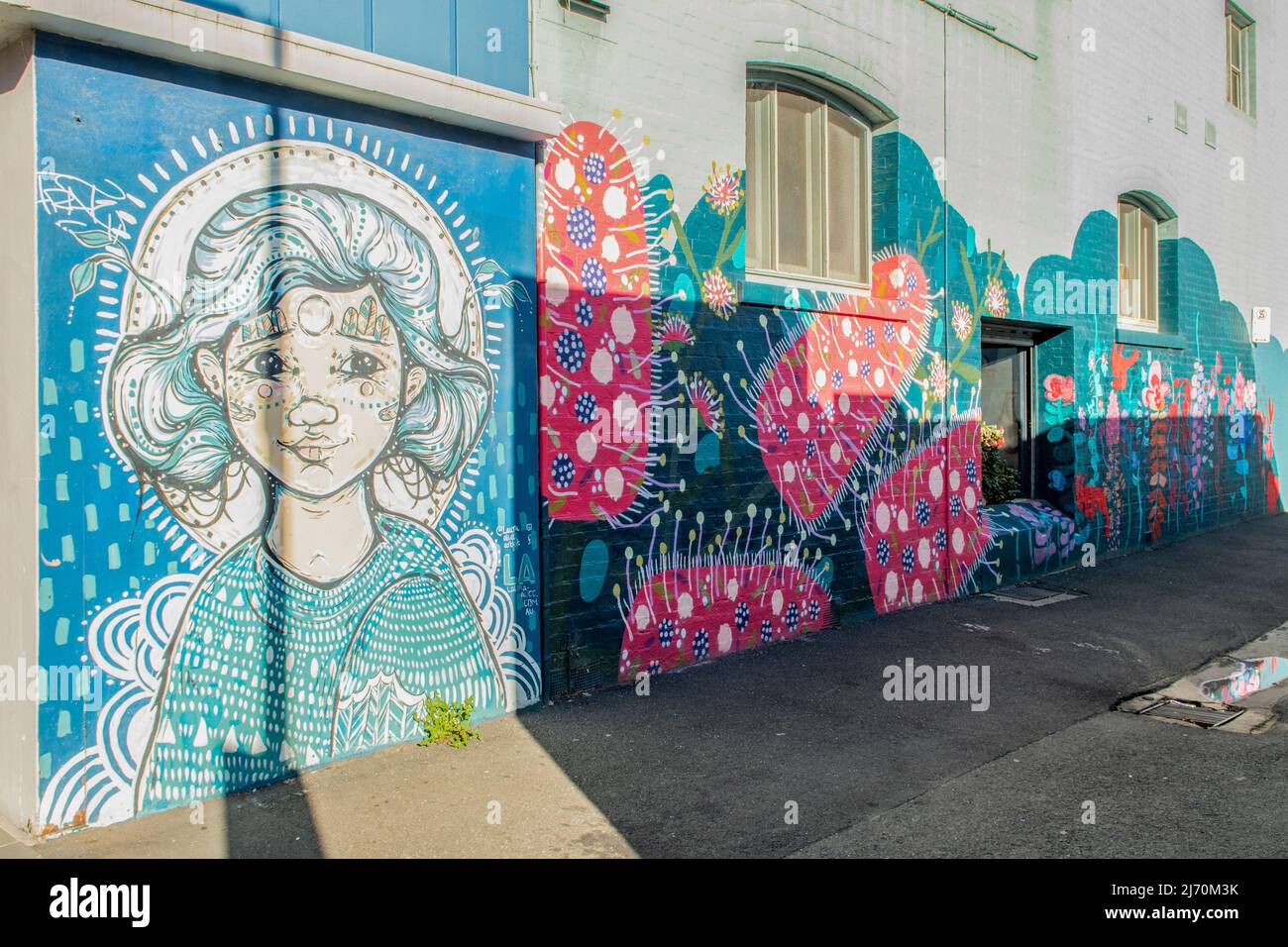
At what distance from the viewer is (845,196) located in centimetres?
872

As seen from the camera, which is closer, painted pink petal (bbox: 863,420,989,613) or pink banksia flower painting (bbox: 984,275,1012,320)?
painted pink petal (bbox: 863,420,989,613)

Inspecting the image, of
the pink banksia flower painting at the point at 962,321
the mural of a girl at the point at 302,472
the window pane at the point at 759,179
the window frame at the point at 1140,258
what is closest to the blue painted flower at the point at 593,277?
the mural of a girl at the point at 302,472

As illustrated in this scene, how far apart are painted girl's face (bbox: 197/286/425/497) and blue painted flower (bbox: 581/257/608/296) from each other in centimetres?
134

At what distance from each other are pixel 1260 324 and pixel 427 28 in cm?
1346

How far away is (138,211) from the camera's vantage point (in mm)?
4660

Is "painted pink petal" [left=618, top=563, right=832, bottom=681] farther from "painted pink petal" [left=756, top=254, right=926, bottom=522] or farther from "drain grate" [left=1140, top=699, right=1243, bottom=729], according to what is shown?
"drain grate" [left=1140, top=699, right=1243, bottom=729]

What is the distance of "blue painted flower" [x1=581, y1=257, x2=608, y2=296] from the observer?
649cm

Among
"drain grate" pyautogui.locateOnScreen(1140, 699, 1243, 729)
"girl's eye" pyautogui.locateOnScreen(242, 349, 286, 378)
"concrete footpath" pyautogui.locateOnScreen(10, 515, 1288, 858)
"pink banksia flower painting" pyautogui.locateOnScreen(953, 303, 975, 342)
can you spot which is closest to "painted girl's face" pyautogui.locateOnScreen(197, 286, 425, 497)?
"girl's eye" pyautogui.locateOnScreen(242, 349, 286, 378)

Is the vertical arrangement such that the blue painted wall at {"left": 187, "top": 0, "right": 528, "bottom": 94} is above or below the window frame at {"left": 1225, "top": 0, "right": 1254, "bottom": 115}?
below

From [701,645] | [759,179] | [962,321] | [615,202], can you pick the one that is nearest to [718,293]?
[615,202]

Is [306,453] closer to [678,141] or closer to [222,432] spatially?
[222,432]

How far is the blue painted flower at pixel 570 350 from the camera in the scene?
6379 millimetres

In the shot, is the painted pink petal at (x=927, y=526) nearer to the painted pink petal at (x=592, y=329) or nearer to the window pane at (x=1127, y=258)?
the painted pink petal at (x=592, y=329)
